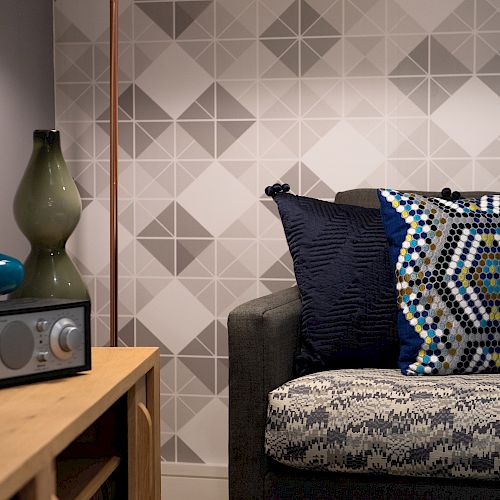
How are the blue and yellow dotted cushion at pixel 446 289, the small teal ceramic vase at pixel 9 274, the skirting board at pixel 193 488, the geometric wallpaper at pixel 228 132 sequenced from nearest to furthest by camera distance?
1. the small teal ceramic vase at pixel 9 274
2. the blue and yellow dotted cushion at pixel 446 289
3. the geometric wallpaper at pixel 228 132
4. the skirting board at pixel 193 488

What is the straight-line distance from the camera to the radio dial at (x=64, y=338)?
1362 millimetres

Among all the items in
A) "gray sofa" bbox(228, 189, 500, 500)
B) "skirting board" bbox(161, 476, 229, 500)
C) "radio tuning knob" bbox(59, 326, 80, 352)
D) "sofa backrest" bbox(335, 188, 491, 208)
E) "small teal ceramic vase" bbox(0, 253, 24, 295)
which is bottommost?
"skirting board" bbox(161, 476, 229, 500)

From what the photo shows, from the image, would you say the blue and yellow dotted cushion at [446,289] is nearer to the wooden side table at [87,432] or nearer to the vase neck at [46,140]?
the wooden side table at [87,432]

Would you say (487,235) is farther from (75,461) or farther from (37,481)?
(37,481)

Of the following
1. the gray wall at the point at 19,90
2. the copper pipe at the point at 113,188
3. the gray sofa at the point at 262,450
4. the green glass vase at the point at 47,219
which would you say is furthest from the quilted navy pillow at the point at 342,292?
the gray wall at the point at 19,90

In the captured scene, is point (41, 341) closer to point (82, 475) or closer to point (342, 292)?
point (82, 475)

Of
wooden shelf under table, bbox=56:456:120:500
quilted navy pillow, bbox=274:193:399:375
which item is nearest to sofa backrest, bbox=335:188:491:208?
quilted navy pillow, bbox=274:193:399:375

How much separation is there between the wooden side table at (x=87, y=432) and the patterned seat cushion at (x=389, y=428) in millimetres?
287

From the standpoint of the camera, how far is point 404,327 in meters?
1.91

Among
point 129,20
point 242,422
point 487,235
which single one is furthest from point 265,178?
point 242,422

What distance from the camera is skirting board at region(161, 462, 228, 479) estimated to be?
278 cm

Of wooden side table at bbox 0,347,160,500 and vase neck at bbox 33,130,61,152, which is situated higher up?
vase neck at bbox 33,130,61,152

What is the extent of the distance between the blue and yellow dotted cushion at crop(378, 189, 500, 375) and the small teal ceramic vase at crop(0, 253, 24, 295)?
0.93 meters

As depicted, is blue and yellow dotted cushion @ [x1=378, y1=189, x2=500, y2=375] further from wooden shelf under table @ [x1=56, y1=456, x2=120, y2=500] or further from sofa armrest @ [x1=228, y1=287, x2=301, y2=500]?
wooden shelf under table @ [x1=56, y1=456, x2=120, y2=500]
